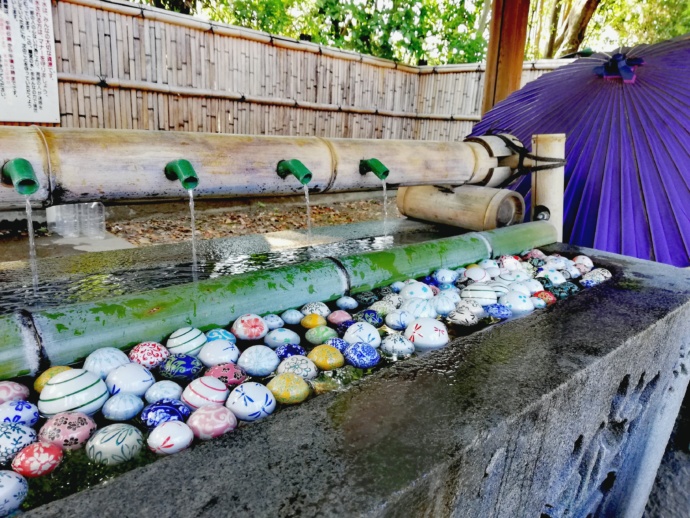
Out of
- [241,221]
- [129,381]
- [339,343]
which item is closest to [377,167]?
[339,343]

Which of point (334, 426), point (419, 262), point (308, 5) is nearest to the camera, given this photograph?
point (334, 426)

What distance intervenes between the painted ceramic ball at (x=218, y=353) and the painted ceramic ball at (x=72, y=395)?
0.25m

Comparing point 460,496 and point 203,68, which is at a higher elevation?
point 203,68

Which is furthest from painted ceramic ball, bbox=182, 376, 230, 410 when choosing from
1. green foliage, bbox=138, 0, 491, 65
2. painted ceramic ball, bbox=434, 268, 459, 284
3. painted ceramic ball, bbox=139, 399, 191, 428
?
green foliage, bbox=138, 0, 491, 65

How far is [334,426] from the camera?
89 centimetres

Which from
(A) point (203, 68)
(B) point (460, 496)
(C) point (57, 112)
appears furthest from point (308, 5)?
(B) point (460, 496)

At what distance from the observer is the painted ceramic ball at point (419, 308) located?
1.52 m

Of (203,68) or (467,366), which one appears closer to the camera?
(467,366)

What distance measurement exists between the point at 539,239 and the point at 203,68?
456cm

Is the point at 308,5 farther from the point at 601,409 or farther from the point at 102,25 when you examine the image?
the point at 601,409

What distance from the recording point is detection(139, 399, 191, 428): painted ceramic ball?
96cm

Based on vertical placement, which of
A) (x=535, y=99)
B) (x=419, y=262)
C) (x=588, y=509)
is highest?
(x=535, y=99)

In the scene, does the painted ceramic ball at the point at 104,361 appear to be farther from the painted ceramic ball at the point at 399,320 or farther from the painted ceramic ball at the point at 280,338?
the painted ceramic ball at the point at 399,320

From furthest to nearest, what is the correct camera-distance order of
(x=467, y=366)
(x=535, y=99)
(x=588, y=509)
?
(x=535, y=99), (x=588, y=509), (x=467, y=366)
